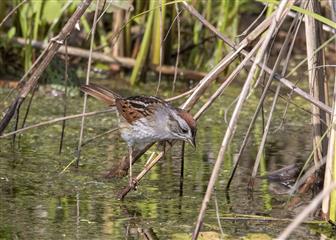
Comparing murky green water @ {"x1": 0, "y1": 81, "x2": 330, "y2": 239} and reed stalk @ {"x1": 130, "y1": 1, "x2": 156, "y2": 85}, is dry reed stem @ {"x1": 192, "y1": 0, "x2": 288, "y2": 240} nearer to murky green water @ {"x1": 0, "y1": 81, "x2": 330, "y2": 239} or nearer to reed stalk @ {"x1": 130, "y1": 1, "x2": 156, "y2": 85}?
murky green water @ {"x1": 0, "y1": 81, "x2": 330, "y2": 239}

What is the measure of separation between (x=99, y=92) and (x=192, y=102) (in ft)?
2.37

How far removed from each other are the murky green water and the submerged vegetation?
0.6 inches

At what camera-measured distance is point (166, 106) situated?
4.97 meters

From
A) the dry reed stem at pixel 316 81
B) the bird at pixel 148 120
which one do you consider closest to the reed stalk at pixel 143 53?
the bird at pixel 148 120

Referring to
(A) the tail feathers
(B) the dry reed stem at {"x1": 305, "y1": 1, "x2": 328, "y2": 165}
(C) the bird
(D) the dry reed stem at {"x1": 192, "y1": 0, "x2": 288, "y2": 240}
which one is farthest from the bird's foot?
(D) the dry reed stem at {"x1": 192, "y1": 0, "x2": 288, "y2": 240}

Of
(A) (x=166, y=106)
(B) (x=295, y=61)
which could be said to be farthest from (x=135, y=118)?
(B) (x=295, y=61)

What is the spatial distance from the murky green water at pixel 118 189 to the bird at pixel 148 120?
0.24 metres

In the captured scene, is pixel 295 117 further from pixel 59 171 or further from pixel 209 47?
pixel 59 171

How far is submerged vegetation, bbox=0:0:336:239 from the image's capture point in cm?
437

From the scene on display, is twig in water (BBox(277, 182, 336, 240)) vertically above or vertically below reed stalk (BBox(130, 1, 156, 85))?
below

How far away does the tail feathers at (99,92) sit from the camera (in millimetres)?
5219

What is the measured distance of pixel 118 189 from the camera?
16.7ft

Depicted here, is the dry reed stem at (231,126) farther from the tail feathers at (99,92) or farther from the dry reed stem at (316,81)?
the tail feathers at (99,92)

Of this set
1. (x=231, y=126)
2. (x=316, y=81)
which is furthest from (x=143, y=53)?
(x=231, y=126)
